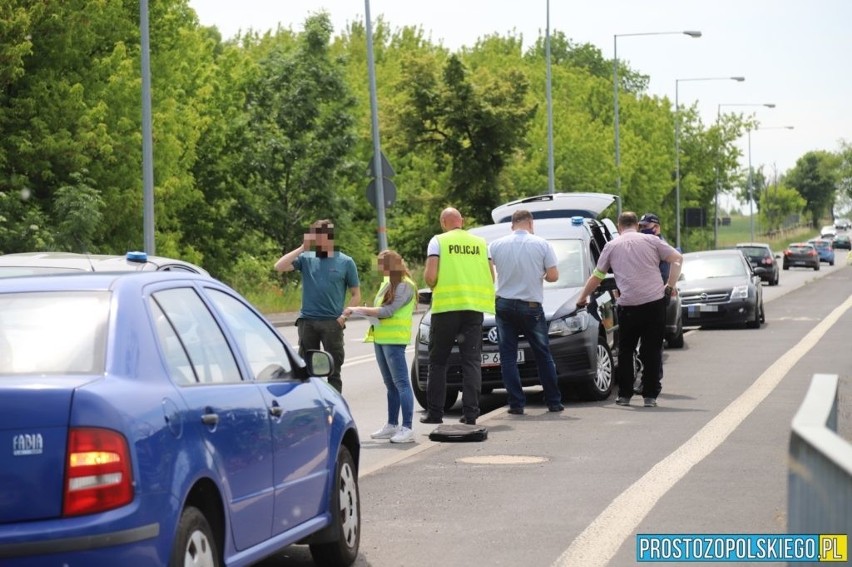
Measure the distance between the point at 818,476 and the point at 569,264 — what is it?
1347 centimetres

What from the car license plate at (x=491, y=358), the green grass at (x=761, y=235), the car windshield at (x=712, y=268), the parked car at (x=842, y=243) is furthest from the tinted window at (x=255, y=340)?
the parked car at (x=842, y=243)

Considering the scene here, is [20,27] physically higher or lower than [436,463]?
higher

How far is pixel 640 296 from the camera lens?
50.3ft

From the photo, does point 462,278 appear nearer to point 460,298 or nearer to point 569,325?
point 460,298

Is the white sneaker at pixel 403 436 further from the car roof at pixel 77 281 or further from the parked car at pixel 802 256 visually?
the parked car at pixel 802 256

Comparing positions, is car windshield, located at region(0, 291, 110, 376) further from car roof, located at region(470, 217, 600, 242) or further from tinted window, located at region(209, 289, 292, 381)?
car roof, located at region(470, 217, 600, 242)

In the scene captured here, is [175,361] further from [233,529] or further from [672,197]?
[672,197]

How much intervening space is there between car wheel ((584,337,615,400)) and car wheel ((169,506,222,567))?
10.4 meters

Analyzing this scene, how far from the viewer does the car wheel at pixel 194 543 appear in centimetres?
567

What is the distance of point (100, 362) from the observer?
572 centimetres

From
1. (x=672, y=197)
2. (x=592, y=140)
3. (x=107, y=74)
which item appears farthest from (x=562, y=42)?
(x=107, y=74)

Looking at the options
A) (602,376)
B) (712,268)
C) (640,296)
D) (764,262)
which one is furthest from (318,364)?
(764,262)

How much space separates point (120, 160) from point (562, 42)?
101435mm

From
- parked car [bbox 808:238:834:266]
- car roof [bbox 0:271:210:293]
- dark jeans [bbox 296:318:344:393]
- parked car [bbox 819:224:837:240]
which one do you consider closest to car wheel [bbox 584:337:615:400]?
dark jeans [bbox 296:318:344:393]
